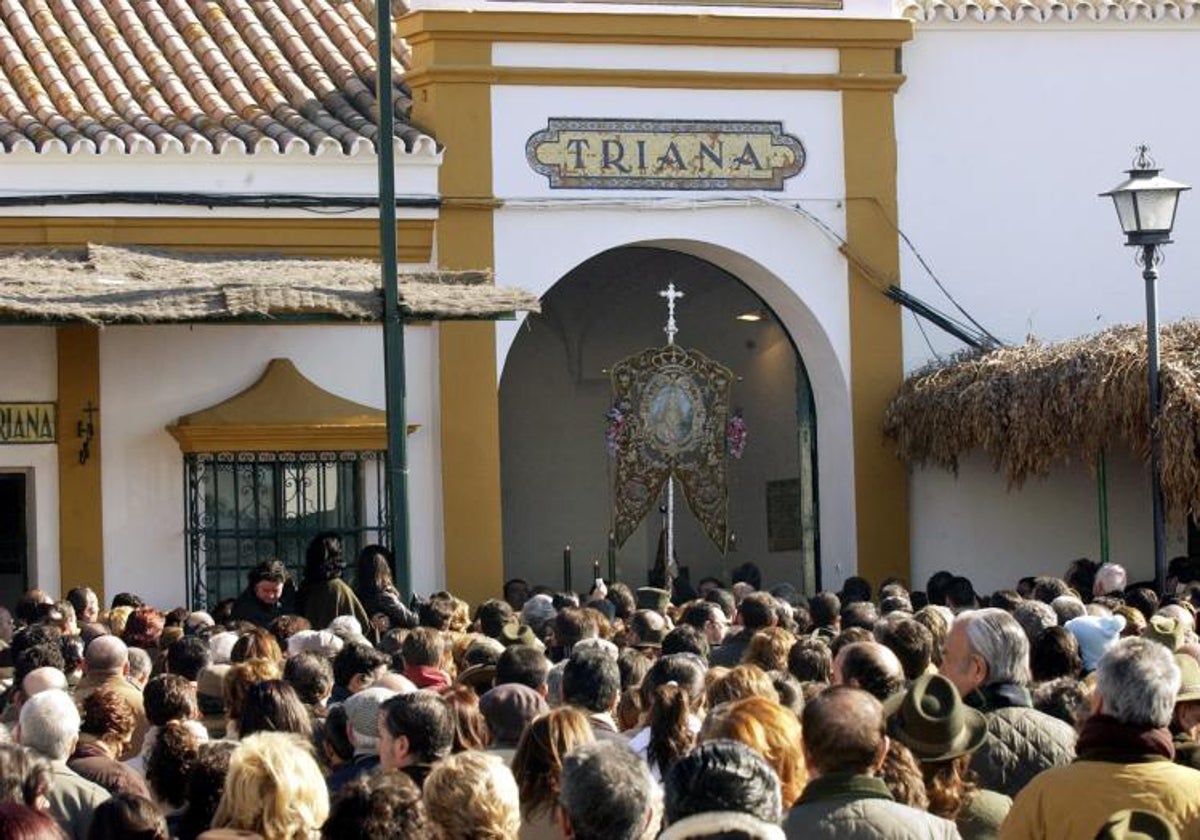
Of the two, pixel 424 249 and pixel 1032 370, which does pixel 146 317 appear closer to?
pixel 424 249

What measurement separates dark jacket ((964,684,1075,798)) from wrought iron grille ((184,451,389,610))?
1133cm

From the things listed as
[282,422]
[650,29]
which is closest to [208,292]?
[282,422]

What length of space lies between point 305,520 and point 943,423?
489 centimetres

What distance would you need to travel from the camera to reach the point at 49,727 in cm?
804

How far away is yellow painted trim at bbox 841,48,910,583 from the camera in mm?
20672

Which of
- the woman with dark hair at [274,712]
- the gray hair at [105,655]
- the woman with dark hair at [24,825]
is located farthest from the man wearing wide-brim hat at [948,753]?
the gray hair at [105,655]

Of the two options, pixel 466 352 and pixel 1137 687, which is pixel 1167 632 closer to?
pixel 1137 687

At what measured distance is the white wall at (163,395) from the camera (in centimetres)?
1902

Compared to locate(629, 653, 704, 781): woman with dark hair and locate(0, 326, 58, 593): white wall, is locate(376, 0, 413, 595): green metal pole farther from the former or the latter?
locate(629, 653, 704, 781): woman with dark hair

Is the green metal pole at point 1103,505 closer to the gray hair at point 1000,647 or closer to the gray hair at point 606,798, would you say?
the gray hair at point 1000,647

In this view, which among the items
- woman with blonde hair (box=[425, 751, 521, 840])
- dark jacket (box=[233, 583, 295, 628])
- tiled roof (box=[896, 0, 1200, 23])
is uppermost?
tiled roof (box=[896, 0, 1200, 23])

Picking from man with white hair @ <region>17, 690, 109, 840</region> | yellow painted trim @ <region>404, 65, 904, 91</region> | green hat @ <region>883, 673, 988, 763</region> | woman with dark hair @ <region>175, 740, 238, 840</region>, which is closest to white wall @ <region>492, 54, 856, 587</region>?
yellow painted trim @ <region>404, 65, 904, 91</region>

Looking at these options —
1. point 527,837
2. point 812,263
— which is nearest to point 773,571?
point 812,263

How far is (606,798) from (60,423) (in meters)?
13.4
